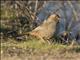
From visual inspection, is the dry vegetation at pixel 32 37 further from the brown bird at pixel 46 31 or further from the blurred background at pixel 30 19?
the brown bird at pixel 46 31

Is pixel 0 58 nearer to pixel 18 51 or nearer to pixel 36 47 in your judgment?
pixel 18 51

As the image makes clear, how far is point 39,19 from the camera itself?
10500 mm

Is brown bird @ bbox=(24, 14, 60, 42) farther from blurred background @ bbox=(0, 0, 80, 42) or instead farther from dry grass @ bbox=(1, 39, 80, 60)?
blurred background @ bbox=(0, 0, 80, 42)

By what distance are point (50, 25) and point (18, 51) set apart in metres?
1.45

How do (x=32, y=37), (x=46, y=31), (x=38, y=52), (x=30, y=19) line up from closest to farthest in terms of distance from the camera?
(x=38, y=52) → (x=46, y=31) → (x=32, y=37) → (x=30, y=19)

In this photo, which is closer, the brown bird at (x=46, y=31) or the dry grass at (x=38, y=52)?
the dry grass at (x=38, y=52)

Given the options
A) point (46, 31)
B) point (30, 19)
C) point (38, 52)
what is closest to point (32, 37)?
point (46, 31)

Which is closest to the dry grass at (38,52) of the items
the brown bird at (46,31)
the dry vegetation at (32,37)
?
the dry vegetation at (32,37)

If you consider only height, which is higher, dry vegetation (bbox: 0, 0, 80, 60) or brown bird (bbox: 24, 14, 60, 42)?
brown bird (bbox: 24, 14, 60, 42)

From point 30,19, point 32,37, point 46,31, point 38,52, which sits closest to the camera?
point 38,52

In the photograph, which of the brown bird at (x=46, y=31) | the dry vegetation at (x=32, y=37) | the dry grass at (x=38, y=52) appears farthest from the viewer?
the brown bird at (x=46, y=31)

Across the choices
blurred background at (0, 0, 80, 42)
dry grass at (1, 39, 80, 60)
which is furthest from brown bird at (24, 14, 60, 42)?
blurred background at (0, 0, 80, 42)

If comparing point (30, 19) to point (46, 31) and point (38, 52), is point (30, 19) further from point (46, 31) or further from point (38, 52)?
point (38, 52)

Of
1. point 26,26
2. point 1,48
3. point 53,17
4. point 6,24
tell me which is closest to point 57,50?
point 1,48
